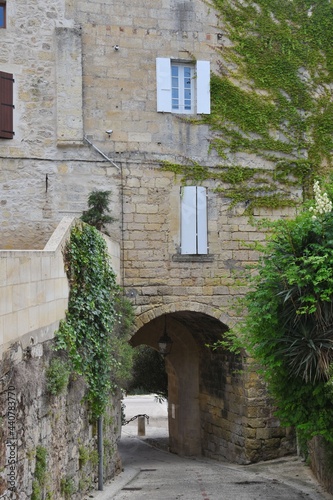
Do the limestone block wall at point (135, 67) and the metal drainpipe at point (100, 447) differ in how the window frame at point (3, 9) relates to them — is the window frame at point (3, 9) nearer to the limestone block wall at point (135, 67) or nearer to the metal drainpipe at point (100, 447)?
the limestone block wall at point (135, 67)

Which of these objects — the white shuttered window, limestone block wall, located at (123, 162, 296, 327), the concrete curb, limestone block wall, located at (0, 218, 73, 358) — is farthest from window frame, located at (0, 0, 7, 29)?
the concrete curb

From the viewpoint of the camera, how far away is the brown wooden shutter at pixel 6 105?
13055mm

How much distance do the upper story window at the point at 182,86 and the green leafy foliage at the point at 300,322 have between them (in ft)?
16.9

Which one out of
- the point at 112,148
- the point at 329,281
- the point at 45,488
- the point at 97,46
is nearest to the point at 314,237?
the point at 329,281

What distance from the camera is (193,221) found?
13.7 m

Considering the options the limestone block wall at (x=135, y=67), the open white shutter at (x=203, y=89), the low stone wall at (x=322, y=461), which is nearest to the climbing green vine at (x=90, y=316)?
the low stone wall at (x=322, y=461)

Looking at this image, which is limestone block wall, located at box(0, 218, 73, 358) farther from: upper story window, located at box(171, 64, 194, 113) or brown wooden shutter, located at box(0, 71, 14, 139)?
upper story window, located at box(171, 64, 194, 113)

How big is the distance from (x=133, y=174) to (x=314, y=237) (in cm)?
524

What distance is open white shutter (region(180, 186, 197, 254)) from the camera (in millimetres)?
13656

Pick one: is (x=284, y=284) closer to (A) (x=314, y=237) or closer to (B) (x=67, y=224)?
(A) (x=314, y=237)

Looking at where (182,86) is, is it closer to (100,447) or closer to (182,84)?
(182,84)

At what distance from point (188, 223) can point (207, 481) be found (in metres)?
4.67

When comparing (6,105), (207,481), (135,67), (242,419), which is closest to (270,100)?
(135,67)

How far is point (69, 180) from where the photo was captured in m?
13.4
